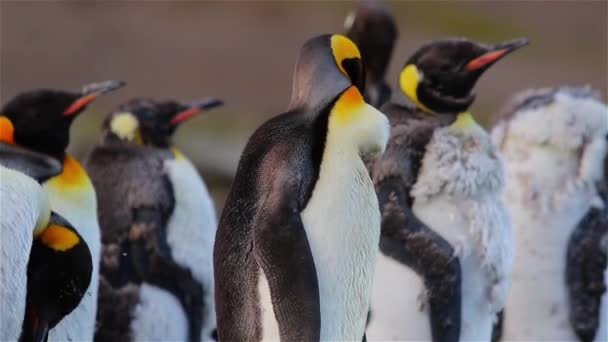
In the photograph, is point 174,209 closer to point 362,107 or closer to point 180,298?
point 180,298

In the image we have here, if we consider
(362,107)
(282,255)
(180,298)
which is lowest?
(180,298)

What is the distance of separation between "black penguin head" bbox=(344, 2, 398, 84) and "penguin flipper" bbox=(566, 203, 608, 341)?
0.92m

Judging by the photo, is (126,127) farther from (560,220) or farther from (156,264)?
(560,220)

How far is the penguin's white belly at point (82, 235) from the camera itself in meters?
3.63

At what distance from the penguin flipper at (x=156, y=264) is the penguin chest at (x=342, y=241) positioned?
1507 mm

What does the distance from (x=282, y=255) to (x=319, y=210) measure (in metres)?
0.17

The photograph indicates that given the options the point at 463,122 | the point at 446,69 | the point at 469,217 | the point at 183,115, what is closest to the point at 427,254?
the point at 469,217

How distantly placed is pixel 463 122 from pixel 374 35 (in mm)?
1028

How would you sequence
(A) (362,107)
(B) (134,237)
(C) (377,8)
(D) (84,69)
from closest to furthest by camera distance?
(A) (362,107) < (B) (134,237) < (C) (377,8) < (D) (84,69)

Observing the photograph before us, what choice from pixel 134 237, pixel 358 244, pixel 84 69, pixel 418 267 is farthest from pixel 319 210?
pixel 84 69

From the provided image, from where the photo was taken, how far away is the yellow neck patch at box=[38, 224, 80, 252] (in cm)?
310

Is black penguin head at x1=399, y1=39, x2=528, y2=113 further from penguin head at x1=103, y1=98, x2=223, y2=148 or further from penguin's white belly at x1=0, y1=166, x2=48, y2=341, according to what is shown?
penguin's white belly at x1=0, y1=166, x2=48, y2=341

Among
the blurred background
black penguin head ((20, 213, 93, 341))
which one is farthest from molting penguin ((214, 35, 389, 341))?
the blurred background

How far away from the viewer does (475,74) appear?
13.5 feet
